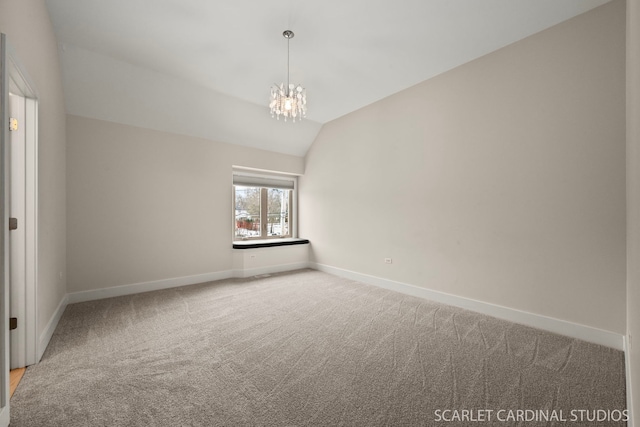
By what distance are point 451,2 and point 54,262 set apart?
4794 millimetres

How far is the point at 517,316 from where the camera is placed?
3016 mm

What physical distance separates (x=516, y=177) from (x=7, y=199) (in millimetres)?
4418

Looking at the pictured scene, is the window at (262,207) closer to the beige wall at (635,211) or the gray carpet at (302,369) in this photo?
the gray carpet at (302,369)

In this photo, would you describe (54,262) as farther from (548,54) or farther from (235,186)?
(548,54)

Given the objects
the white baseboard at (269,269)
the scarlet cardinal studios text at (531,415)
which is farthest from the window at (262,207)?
the scarlet cardinal studios text at (531,415)

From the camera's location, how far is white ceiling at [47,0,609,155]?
2.54 meters

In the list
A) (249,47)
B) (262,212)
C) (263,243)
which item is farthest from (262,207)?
(249,47)

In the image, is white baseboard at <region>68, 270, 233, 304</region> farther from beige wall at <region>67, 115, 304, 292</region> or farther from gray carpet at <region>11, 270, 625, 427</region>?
gray carpet at <region>11, 270, 625, 427</region>

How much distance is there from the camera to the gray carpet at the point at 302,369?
5.45 feet

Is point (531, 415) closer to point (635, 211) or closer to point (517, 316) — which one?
point (635, 211)

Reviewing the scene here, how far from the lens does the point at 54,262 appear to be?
289 cm

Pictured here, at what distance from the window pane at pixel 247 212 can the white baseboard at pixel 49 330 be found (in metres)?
2.90

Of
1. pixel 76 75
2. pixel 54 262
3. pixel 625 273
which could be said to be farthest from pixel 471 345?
pixel 76 75

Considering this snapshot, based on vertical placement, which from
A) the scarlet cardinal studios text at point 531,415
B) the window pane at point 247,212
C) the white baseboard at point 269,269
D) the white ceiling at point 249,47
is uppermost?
the white ceiling at point 249,47
